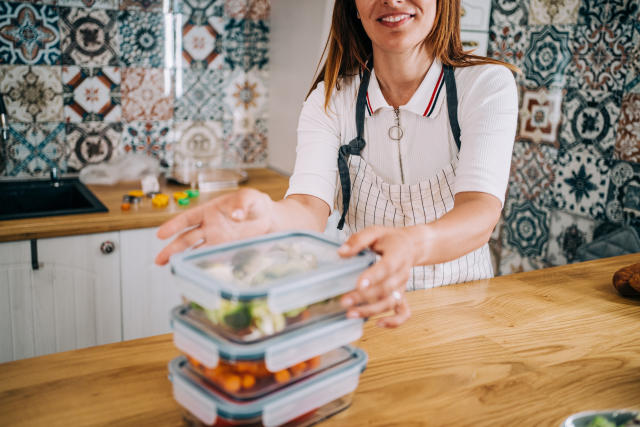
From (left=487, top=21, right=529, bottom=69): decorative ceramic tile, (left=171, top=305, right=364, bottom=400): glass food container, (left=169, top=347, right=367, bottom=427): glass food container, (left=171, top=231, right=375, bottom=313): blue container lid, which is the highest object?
(left=487, top=21, right=529, bottom=69): decorative ceramic tile

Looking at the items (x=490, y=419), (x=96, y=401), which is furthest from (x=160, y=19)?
(x=490, y=419)

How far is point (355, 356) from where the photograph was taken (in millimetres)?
732

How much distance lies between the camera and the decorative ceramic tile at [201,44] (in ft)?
8.51

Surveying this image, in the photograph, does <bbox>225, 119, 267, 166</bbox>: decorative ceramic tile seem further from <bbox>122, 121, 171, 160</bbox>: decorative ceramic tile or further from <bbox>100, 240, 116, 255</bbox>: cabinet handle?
<bbox>100, 240, 116, 255</bbox>: cabinet handle

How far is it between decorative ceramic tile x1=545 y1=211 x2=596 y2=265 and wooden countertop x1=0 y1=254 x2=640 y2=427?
1.09 metres

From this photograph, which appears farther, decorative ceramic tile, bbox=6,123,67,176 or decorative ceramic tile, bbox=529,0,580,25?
decorative ceramic tile, bbox=6,123,67,176

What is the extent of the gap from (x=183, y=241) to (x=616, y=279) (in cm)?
100

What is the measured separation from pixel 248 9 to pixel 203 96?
1.57 feet

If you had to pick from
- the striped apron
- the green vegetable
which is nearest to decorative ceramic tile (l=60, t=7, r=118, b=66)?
the striped apron

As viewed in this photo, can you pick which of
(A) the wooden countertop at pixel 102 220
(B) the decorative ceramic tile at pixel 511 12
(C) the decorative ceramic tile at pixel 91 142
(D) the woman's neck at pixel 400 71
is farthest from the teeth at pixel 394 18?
(C) the decorative ceramic tile at pixel 91 142

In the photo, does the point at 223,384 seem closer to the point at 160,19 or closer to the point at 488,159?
the point at 488,159

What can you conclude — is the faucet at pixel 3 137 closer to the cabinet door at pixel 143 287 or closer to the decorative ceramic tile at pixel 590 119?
the cabinet door at pixel 143 287

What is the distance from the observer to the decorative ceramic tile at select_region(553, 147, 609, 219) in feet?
6.98

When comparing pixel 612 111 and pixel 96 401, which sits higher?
pixel 612 111
